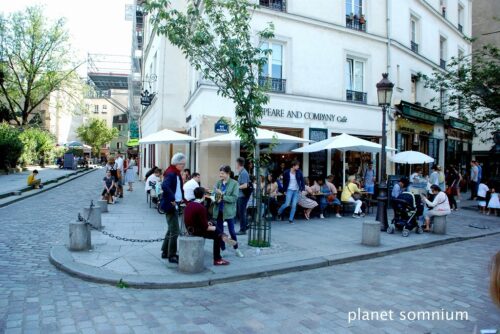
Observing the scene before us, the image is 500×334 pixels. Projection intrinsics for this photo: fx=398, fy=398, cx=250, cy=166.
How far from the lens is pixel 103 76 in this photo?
114ft

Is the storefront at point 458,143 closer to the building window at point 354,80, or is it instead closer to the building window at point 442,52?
the building window at point 442,52

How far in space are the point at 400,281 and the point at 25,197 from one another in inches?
559

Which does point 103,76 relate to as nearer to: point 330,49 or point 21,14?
point 21,14

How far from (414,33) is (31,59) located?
103 feet

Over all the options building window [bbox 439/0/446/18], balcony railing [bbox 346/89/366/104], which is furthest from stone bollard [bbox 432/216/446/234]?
building window [bbox 439/0/446/18]

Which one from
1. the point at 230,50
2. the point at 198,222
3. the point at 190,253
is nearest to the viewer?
the point at 190,253

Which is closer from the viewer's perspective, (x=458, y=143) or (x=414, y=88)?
(x=414, y=88)

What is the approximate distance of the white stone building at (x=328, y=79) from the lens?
14664mm

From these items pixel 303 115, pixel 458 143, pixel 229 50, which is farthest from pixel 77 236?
pixel 458 143

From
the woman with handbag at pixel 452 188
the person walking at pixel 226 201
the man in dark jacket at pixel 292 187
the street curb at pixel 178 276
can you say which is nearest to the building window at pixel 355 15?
the woman with handbag at pixel 452 188

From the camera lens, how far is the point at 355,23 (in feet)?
56.6

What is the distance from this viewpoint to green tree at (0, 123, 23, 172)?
2371 centimetres

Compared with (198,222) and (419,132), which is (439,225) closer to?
(198,222)

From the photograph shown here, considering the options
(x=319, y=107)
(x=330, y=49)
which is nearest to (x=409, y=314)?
(x=319, y=107)
